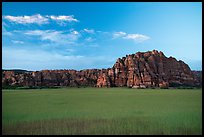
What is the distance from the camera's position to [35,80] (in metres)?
43.0

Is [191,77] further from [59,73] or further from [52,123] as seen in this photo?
[52,123]

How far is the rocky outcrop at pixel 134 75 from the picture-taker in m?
43.1

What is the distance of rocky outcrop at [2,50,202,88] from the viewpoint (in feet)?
141

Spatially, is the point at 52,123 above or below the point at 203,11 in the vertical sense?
below

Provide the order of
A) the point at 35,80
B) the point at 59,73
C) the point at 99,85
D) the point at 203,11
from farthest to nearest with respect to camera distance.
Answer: the point at 59,73 → the point at 99,85 → the point at 35,80 → the point at 203,11

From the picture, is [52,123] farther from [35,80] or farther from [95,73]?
[95,73]

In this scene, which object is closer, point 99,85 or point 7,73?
point 7,73

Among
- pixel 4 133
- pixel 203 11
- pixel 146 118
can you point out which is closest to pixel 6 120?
pixel 4 133

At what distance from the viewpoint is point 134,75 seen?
44844mm

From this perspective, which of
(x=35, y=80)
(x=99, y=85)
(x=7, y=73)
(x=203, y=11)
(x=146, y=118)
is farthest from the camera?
(x=99, y=85)

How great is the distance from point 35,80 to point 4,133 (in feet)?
125

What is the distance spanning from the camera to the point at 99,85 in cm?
4600

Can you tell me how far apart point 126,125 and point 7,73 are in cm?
3592

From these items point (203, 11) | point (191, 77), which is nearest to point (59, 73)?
point (191, 77)
